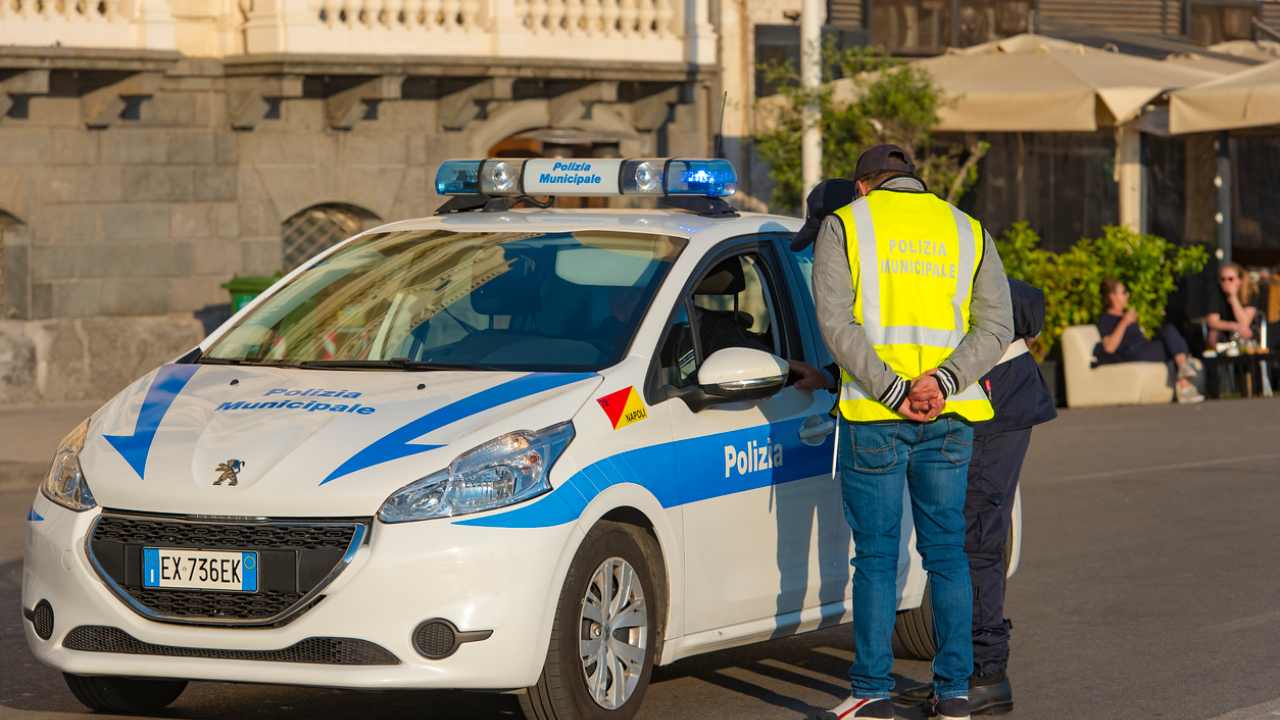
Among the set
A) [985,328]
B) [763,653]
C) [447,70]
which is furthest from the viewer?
[447,70]

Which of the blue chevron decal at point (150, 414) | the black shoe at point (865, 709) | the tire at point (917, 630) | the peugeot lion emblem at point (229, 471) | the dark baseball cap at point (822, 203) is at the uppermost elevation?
the dark baseball cap at point (822, 203)

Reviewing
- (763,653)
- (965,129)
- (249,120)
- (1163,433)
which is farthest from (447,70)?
(763,653)

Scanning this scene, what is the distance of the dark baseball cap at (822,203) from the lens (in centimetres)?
768

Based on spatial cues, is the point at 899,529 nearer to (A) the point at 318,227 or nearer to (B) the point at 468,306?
(B) the point at 468,306

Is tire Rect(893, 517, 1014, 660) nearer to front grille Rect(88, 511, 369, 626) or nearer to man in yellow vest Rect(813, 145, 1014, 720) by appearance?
man in yellow vest Rect(813, 145, 1014, 720)

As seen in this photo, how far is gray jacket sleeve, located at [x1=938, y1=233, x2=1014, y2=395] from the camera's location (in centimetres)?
674

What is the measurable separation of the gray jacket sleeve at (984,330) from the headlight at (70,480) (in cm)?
246

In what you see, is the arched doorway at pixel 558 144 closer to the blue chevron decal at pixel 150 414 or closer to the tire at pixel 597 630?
the blue chevron decal at pixel 150 414

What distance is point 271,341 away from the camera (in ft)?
24.7

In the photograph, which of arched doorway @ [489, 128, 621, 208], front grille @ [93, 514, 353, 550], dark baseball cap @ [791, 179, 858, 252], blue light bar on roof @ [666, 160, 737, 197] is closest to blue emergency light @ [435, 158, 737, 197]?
blue light bar on roof @ [666, 160, 737, 197]

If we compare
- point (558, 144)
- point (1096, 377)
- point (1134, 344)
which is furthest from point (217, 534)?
point (558, 144)

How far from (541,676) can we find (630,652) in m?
0.45

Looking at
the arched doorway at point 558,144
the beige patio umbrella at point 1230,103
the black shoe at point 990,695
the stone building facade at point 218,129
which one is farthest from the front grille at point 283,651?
the arched doorway at point 558,144

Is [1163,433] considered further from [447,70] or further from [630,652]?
[630,652]
